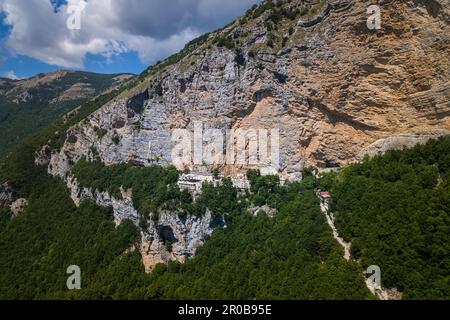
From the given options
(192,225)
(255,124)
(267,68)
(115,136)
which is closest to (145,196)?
(192,225)

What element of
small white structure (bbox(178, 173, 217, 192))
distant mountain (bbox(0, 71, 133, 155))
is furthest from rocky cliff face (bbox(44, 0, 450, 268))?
distant mountain (bbox(0, 71, 133, 155))

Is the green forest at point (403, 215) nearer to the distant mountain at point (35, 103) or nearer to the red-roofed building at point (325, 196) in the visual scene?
the red-roofed building at point (325, 196)

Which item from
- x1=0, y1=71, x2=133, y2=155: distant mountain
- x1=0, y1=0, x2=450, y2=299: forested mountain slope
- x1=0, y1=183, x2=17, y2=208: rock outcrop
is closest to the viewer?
x1=0, y1=0, x2=450, y2=299: forested mountain slope

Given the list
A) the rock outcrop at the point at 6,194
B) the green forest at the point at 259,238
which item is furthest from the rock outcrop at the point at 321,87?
the rock outcrop at the point at 6,194

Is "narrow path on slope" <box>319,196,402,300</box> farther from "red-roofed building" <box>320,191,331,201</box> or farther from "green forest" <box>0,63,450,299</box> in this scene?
"green forest" <box>0,63,450,299</box>

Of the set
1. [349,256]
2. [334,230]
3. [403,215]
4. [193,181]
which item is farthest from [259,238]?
[193,181]
